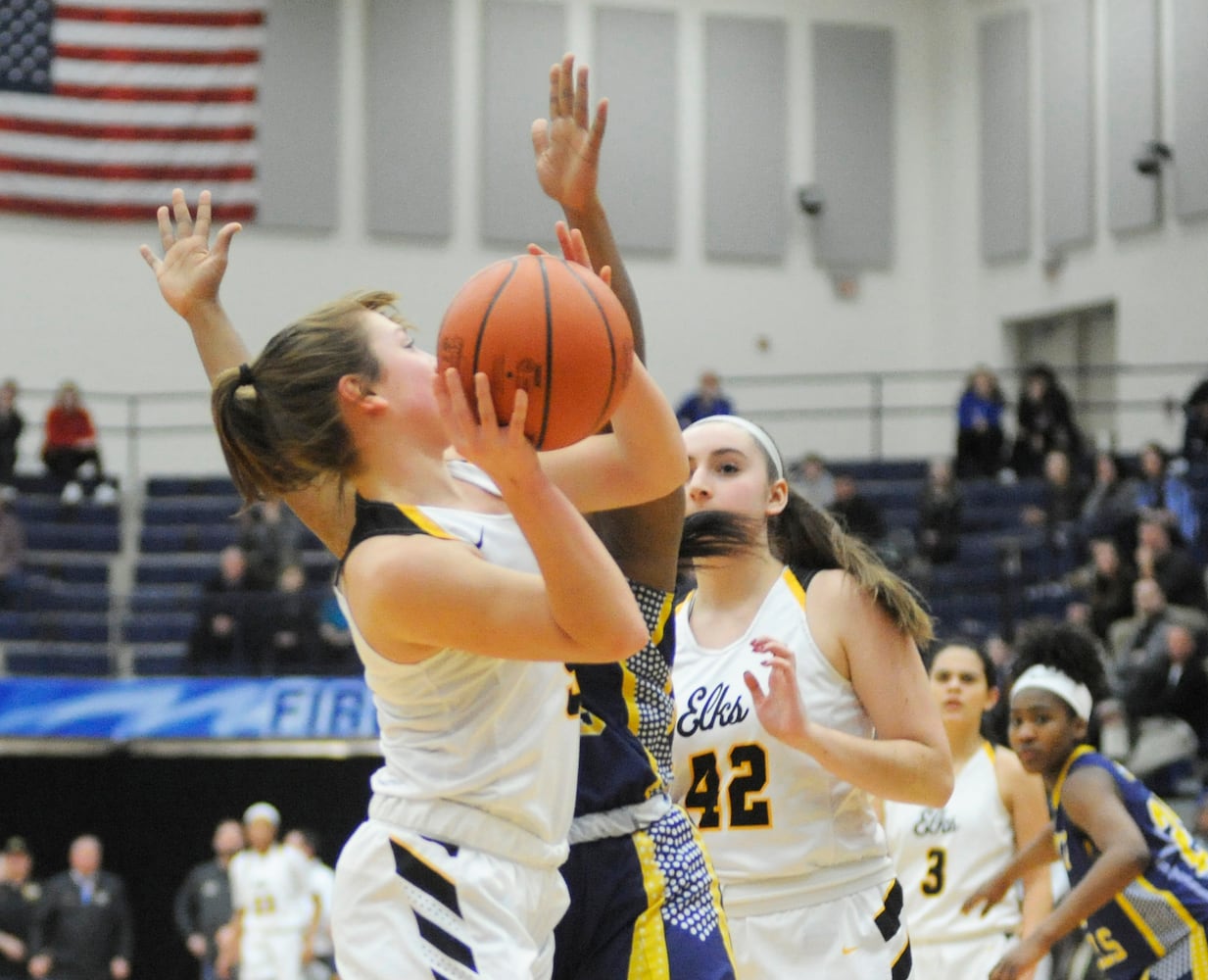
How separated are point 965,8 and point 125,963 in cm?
1425

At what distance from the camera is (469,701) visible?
2.62m

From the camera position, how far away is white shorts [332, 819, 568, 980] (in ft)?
8.36

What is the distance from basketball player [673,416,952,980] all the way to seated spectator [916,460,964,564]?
1199 centimetres

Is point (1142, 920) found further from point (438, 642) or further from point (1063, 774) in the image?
point (438, 642)

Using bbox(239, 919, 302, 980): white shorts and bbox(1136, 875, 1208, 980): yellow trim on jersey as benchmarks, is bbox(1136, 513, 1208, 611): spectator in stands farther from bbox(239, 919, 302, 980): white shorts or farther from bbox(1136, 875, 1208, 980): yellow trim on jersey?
bbox(1136, 875, 1208, 980): yellow trim on jersey

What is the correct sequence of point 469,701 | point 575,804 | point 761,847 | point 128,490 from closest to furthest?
point 469,701 < point 575,804 < point 761,847 < point 128,490

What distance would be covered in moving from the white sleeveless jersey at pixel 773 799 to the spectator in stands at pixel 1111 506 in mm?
10411

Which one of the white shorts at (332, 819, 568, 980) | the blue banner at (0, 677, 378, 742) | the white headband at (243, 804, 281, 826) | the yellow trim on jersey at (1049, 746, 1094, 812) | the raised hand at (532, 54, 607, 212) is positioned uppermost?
the raised hand at (532, 54, 607, 212)

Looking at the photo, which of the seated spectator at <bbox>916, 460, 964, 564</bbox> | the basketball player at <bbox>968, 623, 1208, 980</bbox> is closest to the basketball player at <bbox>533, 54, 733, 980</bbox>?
the basketball player at <bbox>968, 623, 1208, 980</bbox>

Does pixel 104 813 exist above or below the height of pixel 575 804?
below

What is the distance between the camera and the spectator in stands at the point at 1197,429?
15383mm

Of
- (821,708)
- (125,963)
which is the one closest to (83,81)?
(125,963)

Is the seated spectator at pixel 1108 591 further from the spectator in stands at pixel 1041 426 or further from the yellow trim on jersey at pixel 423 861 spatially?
the yellow trim on jersey at pixel 423 861

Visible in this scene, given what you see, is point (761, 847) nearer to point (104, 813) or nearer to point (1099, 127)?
point (104, 813)
